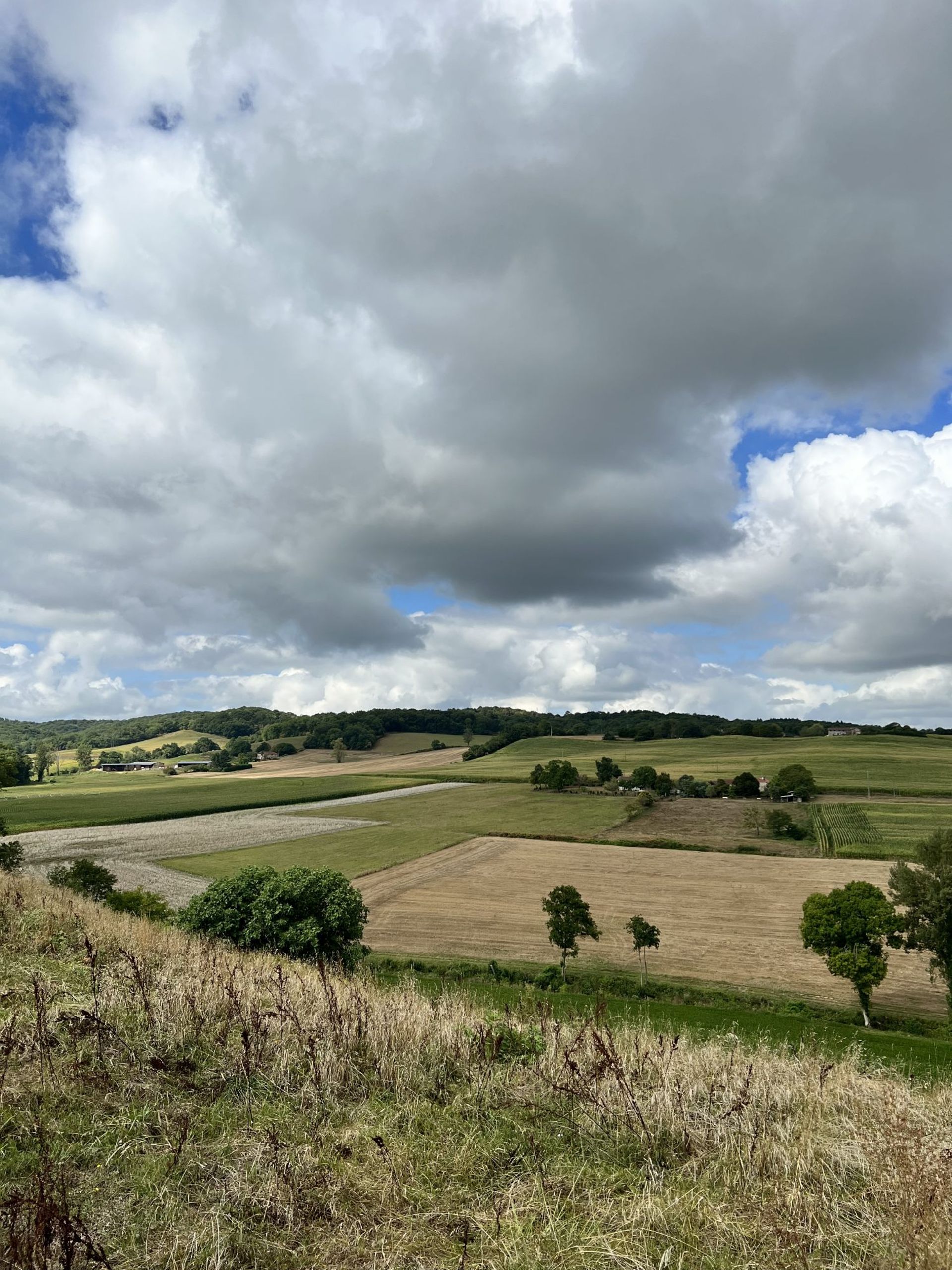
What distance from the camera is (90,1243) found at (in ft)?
14.3

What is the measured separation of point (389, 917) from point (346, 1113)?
140 feet

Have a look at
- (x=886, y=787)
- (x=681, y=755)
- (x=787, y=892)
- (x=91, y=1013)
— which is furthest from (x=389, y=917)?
(x=681, y=755)

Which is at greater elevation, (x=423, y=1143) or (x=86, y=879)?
(x=423, y=1143)

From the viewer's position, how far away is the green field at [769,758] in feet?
334

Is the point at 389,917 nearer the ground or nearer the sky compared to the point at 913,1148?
nearer the ground

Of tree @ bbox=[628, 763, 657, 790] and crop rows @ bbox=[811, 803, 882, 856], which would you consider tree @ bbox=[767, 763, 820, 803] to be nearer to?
crop rows @ bbox=[811, 803, 882, 856]

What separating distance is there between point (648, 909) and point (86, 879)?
36.8m

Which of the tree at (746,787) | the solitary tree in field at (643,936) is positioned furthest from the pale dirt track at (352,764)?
the solitary tree in field at (643,936)

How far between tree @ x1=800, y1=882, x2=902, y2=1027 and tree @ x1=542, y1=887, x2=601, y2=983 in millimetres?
11311

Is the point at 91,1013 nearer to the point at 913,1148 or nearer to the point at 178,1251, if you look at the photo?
the point at 178,1251

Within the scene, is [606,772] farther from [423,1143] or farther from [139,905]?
[423,1143]

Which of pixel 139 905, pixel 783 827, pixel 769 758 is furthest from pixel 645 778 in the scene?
pixel 139 905

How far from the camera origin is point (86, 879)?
41688 millimetres

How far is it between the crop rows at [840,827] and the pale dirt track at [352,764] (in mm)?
83485
